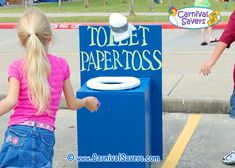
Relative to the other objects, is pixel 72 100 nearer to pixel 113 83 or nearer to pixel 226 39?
pixel 113 83

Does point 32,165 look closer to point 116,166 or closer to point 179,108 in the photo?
point 116,166

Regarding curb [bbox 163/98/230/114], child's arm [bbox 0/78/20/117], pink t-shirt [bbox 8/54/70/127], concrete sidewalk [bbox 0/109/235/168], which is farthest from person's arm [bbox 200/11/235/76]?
curb [bbox 163/98/230/114]

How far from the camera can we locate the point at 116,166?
4.25 metres

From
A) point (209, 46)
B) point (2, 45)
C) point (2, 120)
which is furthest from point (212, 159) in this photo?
point (2, 45)

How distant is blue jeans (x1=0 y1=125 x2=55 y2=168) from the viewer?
2.90m

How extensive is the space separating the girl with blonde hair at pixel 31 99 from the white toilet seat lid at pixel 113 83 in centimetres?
116

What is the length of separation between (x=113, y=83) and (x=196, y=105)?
7.77ft

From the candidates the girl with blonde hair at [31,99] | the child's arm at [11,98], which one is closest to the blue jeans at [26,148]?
the girl with blonde hair at [31,99]

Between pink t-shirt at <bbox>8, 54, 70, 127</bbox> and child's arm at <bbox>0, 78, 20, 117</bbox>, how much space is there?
3cm

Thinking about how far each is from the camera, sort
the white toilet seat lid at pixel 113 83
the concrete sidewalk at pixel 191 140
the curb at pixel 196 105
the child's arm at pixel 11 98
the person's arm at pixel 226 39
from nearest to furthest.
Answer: the child's arm at pixel 11 98, the white toilet seat lid at pixel 113 83, the person's arm at pixel 226 39, the concrete sidewalk at pixel 191 140, the curb at pixel 196 105

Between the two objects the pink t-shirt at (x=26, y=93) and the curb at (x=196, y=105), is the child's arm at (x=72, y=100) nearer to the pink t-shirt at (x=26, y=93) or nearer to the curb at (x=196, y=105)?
the pink t-shirt at (x=26, y=93)

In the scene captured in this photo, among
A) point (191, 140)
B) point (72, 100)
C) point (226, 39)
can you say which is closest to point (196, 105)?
point (191, 140)

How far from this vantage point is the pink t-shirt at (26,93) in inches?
116

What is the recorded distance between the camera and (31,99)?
292cm
